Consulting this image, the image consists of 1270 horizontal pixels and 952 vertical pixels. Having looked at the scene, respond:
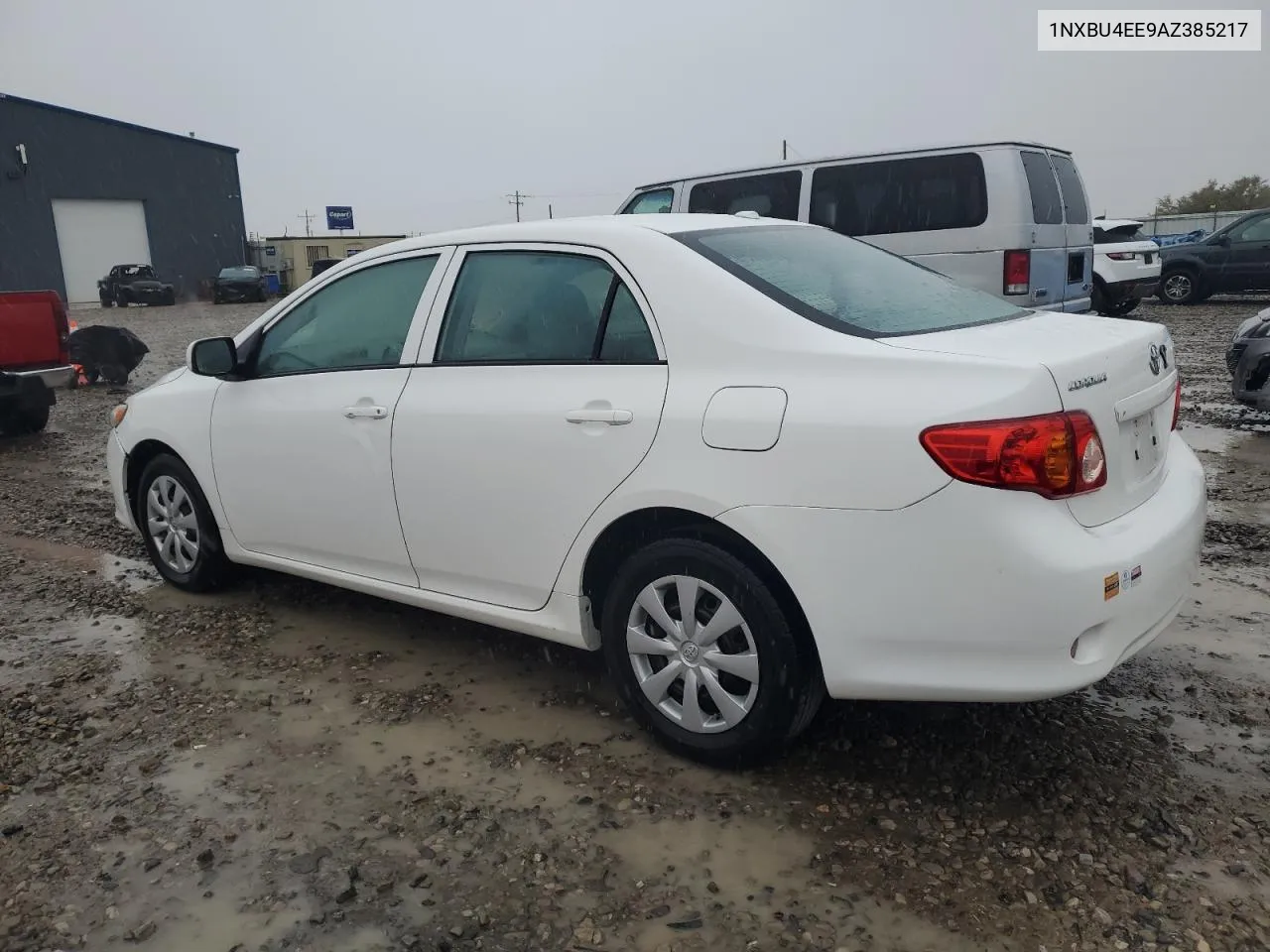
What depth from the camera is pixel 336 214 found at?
221 feet

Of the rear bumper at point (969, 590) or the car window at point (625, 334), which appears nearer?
the rear bumper at point (969, 590)

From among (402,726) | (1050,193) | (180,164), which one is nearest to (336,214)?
(180,164)

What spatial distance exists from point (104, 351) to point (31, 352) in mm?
4127

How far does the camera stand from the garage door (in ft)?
121

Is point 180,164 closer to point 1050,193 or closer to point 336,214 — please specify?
point 336,214

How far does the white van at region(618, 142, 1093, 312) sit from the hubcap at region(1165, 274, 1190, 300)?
9235 mm

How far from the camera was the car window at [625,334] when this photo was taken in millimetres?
3049

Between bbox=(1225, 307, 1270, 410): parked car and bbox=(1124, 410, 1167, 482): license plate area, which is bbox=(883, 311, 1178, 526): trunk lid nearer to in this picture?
bbox=(1124, 410, 1167, 482): license plate area

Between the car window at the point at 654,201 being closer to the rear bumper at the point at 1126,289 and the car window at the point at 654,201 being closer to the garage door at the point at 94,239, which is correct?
the rear bumper at the point at 1126,289

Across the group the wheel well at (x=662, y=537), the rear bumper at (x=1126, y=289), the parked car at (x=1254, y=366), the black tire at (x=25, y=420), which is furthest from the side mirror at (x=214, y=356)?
the rear bumper at (x=1126, y=289)

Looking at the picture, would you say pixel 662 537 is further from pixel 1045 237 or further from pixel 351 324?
pixel 1045 237

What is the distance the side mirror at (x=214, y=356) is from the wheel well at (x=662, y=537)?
6.52 ft

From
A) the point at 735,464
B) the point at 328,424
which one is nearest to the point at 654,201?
the point at 328,424

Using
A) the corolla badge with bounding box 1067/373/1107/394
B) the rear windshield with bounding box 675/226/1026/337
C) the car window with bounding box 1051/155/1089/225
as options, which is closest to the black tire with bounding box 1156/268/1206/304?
the car window with bounding box 1051/155/1089/225
